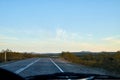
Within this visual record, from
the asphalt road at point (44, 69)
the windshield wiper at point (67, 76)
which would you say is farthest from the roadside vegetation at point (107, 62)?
the windshield wiper at point (67, 76)

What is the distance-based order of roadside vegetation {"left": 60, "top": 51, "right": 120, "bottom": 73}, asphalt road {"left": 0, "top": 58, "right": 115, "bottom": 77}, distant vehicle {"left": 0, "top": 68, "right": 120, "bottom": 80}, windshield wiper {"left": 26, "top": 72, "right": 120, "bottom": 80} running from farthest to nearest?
roadside vegetation {"left": 60, "top": 51, "right": 120, "bottom": 73} < asphalt road {"left": 0, "top": 58, "right": 115, "bottom": 77} < windshield wiper {"left": 26, "top": 72, "right": 120, "bottom": 80} < distant vehicle {"left": 0, "top": 68, "right": 120, "bottom": 80}

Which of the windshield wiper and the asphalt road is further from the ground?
the asphalt road

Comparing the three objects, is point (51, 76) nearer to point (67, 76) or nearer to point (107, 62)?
point (67, 76)

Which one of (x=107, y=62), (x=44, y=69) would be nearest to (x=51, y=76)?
(x=44, y=69)

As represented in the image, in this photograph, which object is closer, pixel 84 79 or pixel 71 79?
pixel 84 79

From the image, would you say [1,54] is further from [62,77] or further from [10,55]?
[62,77]

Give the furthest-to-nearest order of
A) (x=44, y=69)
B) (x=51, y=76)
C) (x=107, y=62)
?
(x=107, y=62) → (x=44, y=69) → (x=51, y=76)

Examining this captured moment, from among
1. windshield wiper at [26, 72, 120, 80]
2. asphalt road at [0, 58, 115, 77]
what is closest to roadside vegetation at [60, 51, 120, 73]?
asphalt road at [0, 58, 115, 77]

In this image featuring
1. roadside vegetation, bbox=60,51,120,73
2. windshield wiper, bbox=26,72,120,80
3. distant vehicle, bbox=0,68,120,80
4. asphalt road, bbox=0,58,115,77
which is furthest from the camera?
roadside vegetation, bbox=60,51,120,73

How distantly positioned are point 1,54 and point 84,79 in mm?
80171

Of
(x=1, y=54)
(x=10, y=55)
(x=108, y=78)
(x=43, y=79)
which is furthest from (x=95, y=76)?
(x=10, y=55)

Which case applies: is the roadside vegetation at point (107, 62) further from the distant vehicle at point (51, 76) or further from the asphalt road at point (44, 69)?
the distant vehicle at point (51, 76)

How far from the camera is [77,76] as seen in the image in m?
3.07

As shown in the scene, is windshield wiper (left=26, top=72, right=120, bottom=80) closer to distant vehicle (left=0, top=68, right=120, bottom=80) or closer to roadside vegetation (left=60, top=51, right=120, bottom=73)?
distant vehicle (left=0, top=68, right=120, bottom=80)
